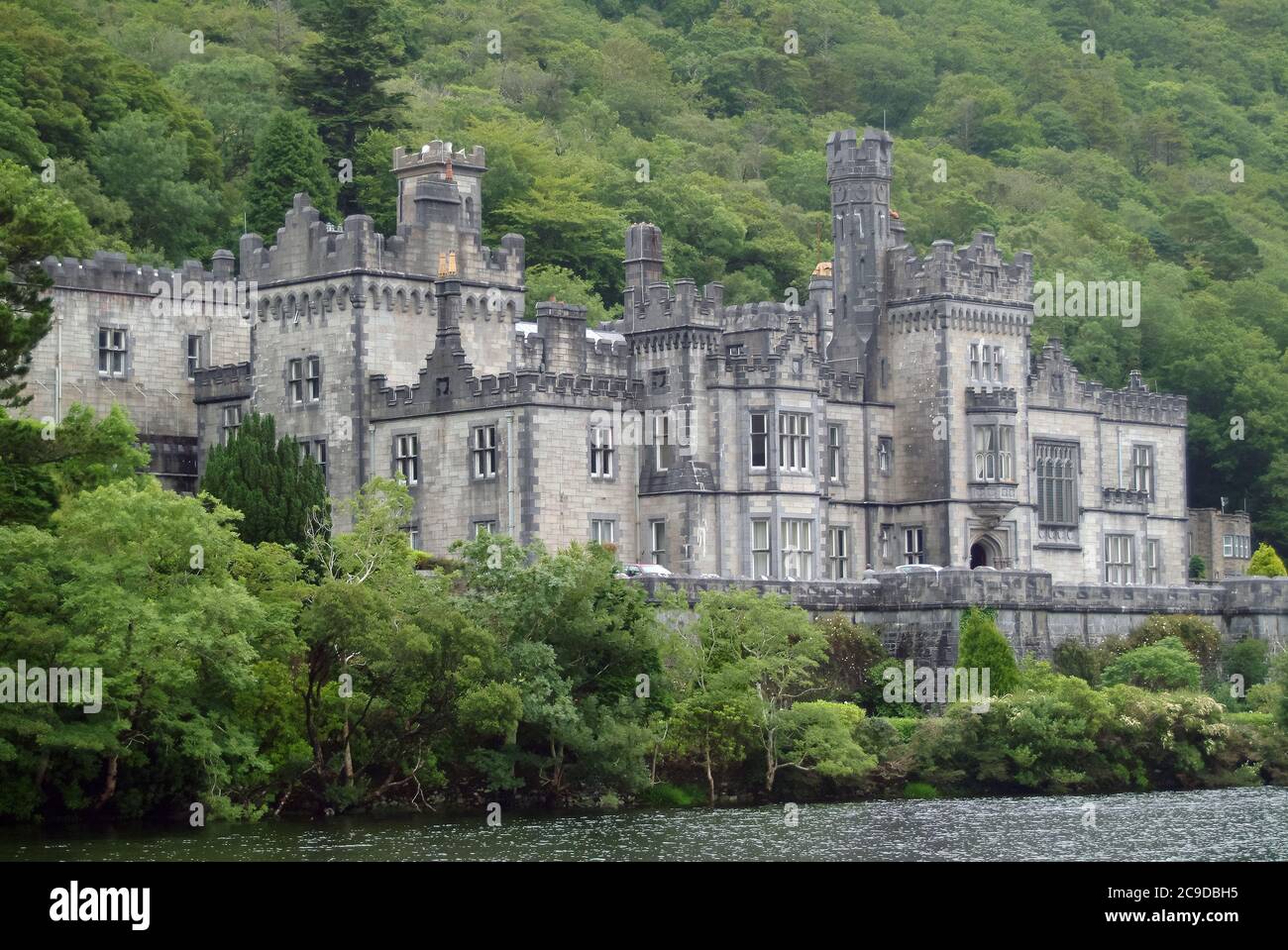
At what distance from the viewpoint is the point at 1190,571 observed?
10231 cm

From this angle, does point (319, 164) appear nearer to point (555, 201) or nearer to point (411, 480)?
point (555, 201)

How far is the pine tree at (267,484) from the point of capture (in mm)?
69688

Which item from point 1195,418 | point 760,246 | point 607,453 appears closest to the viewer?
point 607,453

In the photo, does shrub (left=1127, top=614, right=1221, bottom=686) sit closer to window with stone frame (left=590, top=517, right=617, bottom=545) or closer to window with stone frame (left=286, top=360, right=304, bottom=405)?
window with stone frame (left=590, top=517, right=617, bottom=545)

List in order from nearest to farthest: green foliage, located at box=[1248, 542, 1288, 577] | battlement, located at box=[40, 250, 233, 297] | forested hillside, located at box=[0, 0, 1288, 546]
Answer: battlement, located at box=[40, 250, 233, 297]
green foliage, located at box=[1248, 542, 1288, 577]
forested hillside, located at box=[0, 0, 1288, 546]

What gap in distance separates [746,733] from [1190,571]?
41.3 m

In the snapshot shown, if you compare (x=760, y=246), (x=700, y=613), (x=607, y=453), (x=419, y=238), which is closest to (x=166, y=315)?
(x=419, y=238)

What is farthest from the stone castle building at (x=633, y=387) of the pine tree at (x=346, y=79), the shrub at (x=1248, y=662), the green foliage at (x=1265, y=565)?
the pine tree at (x=346, y=79)

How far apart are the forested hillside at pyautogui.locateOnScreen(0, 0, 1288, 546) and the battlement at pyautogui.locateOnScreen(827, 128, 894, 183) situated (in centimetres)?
1566

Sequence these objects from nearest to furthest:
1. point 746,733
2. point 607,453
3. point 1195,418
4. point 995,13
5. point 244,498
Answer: point 746,733 < point 244,498 < point 607,453 < point 1195,418 < point 995,13

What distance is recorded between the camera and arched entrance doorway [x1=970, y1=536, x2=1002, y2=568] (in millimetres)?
85938

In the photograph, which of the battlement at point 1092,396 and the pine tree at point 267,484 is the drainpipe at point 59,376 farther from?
the battlement at point 1092,396

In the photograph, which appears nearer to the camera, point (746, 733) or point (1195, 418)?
point (746, 733)

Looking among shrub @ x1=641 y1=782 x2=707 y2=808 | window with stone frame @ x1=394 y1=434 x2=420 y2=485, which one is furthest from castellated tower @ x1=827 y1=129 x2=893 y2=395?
shrub @ x1=641 y1=782 x2=707 y2=808
